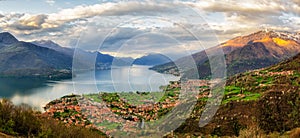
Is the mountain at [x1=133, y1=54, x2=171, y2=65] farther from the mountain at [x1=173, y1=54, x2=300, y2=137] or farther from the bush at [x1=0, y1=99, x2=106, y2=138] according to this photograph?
the mountain at [x1=173, y1=54, x2=300, y2=137]

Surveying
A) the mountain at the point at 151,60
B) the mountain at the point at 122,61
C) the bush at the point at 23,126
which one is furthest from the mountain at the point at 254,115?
the mountain at the point at 122,61

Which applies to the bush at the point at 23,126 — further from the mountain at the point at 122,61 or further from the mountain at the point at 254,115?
the mountain at the point at 254,115

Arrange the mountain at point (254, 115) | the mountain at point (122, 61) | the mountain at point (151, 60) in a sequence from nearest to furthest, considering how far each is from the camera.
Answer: the mountain at point (122, 61) → the mountain at point (151, 60) → the mountain at point (254, 115)

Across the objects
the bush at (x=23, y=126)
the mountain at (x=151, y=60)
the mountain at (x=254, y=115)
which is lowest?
the mountain at (x=254, y=115)

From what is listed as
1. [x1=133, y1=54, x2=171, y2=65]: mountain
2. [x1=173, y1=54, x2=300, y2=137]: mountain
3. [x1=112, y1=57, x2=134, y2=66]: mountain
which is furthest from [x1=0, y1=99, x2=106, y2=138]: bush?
[x1=173, y1=54, x2=300, y2=137]: mountain

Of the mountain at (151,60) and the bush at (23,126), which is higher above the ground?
the mountain at (151,60)

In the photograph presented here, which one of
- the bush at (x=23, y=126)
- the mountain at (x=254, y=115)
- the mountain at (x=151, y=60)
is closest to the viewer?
the mountain at (x=151, y=60)

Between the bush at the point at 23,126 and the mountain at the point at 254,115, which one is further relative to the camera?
the mountain at the point at 254,115

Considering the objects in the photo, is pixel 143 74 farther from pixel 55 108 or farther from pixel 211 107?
pixel 55 108
